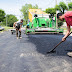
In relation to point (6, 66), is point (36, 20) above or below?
above

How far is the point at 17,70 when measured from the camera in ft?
12.1

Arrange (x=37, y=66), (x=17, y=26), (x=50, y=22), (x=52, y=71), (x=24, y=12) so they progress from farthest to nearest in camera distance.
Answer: (x=24, y=12), (x=50, y=22), (x=17, y=26), (x=37, y=66), (x=52, y=71)

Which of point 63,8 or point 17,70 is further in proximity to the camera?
point 63,8

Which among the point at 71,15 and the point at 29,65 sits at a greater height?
the point at 71,15

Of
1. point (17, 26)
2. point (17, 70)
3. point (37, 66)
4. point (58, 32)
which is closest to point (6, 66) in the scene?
point (17, 70)

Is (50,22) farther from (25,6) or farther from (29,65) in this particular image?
(25,6)

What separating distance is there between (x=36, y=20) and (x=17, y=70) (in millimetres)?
10923

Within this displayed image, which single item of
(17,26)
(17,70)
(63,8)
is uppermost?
(63,8)

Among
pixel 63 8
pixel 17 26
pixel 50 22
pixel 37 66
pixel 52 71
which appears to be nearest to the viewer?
pixel 52 71

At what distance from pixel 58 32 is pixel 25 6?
6863cm

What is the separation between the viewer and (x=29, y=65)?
4094 mm

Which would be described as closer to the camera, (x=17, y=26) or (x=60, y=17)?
(x=60, y=17)

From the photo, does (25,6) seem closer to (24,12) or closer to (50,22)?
(24,12)

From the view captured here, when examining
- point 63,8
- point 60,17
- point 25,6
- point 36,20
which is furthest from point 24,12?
point 60,17
